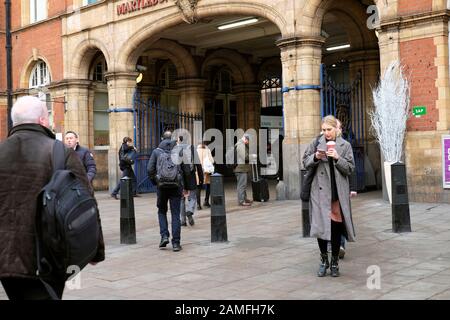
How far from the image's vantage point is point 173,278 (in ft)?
20.5

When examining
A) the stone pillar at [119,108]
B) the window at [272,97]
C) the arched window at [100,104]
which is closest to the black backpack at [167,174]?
the stone pillar at [119,108]

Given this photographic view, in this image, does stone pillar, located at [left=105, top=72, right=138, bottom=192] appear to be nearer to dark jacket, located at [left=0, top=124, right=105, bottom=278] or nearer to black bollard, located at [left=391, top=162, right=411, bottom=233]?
black bollard, located at [left=391, top=162, right=411, bottom=233]

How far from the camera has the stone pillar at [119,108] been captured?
18.7 m

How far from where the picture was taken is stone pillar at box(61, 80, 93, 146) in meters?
20.4

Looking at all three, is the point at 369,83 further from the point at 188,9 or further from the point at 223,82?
the point at 223,82

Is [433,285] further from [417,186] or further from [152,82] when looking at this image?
[152,82]

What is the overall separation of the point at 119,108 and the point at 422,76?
10.4 meters

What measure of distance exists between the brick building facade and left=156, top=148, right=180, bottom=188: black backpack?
6.12m

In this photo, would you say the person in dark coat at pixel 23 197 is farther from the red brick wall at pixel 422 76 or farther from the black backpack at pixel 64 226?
the red brick wall at pixel 422 76

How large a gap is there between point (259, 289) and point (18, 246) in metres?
2.95

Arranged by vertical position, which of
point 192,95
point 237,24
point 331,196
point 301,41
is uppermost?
point 237,24

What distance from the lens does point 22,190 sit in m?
3.24

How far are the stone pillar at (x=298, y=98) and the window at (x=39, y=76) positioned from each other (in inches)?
480

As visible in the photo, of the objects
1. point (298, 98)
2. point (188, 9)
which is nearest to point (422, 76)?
point (298, 98)
